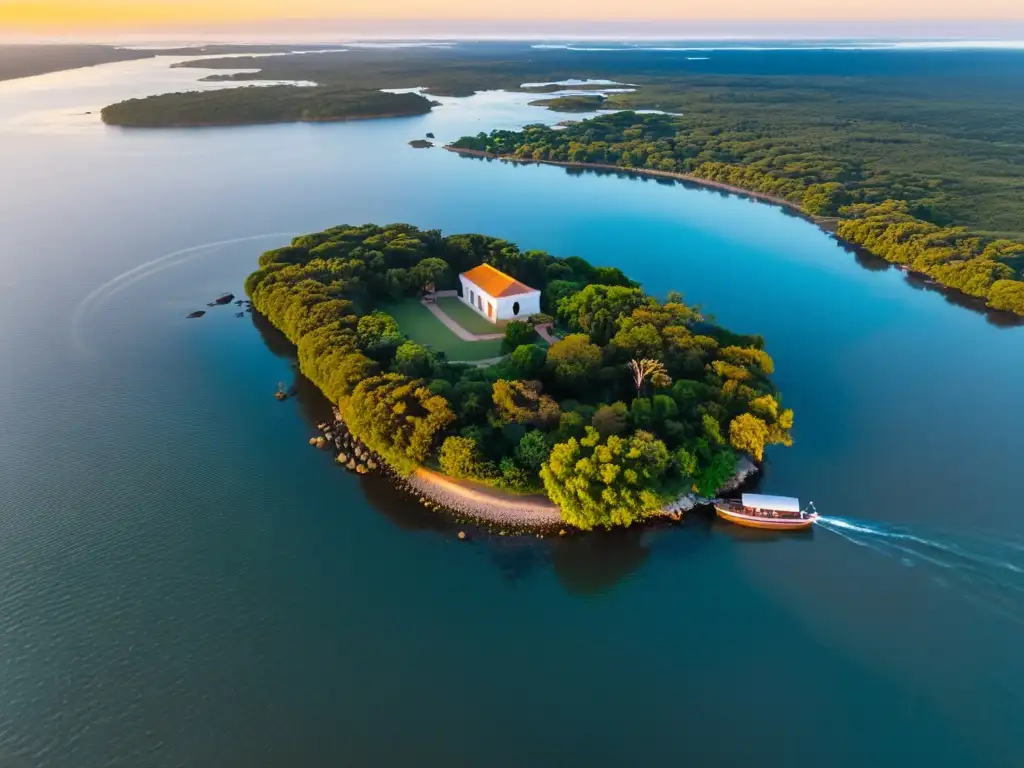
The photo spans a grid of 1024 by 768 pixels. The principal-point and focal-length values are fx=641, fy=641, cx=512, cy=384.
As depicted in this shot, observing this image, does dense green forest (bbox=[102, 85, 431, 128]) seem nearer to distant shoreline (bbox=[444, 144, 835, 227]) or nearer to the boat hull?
distant shoreline (bbox=[444, 144, 835, 227])

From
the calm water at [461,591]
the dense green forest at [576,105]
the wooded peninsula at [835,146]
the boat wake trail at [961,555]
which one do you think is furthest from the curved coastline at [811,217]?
the dense green forest at [576,105]

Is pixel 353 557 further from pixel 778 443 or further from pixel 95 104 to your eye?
pixel 95 104

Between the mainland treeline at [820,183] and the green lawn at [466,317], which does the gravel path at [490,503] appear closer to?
the green lawn at [466,317]

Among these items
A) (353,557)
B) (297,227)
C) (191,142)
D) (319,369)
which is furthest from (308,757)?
(191,142)

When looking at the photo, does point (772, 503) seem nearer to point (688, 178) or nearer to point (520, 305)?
point (520, 305)

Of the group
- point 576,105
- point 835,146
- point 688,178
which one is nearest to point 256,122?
point 576,105

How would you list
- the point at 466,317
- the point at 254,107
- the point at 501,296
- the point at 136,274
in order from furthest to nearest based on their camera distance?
the point at 254,107 → the point at 136,274 → the point at 466,317 → the point at 501,296
